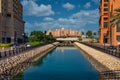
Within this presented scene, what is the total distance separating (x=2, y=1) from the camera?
138m

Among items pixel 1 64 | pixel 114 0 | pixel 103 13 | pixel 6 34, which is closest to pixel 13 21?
pixel 6 34

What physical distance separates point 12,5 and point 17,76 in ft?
389

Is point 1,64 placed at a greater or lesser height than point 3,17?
lesser

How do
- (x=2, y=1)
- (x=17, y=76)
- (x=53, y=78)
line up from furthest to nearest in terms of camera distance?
(x=2, y=1), (x=17, y=76), (x=53, y=78)

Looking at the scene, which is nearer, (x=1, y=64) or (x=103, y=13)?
(x=1, y=64)

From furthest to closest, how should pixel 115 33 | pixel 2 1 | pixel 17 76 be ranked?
pixel 2 1
pixel 115 33
pixel 17 76

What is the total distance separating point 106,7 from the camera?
157 meters

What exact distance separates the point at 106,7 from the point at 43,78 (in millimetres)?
126393

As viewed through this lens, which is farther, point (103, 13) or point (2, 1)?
point (103, 13)

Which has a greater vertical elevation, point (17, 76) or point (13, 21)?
point (13, 21)

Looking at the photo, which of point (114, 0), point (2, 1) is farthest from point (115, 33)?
point (2, 1)

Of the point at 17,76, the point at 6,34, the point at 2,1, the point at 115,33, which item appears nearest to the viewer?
the point at 17,76

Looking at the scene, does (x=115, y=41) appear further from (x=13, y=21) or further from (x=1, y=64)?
(x=1, y=64)

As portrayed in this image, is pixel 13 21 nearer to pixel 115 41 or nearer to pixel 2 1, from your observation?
pixel 2 1
